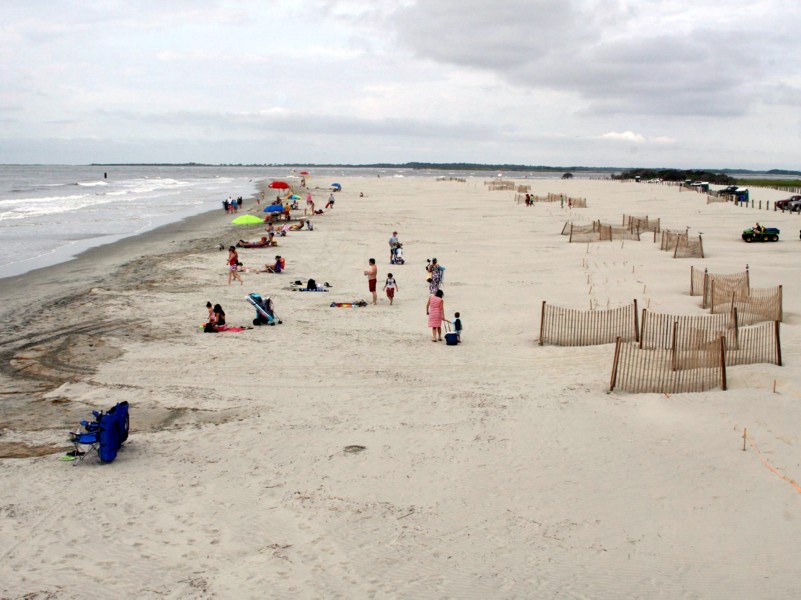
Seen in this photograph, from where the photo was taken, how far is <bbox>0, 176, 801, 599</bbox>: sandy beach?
23.3 ft

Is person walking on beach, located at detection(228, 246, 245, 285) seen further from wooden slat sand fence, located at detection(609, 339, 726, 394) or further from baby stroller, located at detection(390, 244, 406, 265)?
wooden slat sand fence, located at detection(609, 339, 726, 394)

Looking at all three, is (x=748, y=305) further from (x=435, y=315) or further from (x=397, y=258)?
(x=397, y=258)

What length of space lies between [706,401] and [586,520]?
4.27m

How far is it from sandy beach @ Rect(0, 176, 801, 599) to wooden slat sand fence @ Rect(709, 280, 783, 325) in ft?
1.49

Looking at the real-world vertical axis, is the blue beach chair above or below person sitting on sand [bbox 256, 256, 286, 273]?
below

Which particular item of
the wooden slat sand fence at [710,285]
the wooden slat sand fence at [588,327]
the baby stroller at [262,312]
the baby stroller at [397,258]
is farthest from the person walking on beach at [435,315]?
the baby stroller at [397,258]

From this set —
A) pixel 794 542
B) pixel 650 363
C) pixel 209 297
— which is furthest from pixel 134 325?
pixel 794 542

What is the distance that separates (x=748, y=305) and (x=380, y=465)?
1163cm

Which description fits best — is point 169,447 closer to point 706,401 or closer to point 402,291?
point 706,401

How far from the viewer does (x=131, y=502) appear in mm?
8609

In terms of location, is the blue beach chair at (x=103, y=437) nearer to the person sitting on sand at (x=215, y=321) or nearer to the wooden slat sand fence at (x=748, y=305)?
the person sitting on sand at (x=215, y=321)

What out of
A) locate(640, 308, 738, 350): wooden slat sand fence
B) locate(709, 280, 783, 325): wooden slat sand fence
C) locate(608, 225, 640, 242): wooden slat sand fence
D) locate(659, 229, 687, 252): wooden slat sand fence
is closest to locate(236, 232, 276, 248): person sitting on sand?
locate(608, 225, 640, 242): wooden slat sand fence

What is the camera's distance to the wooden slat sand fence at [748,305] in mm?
16422

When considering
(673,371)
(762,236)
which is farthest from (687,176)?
(673,371)
